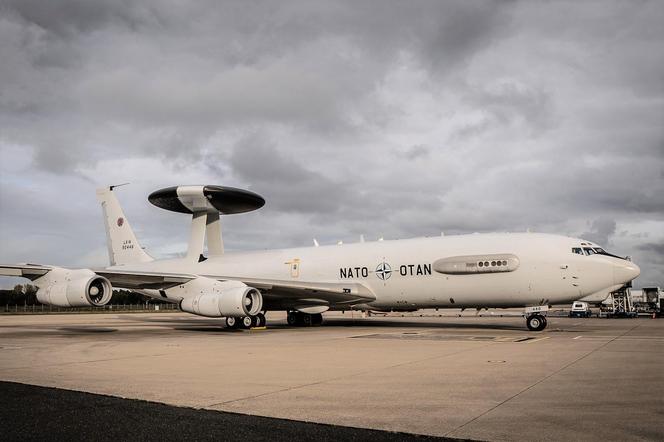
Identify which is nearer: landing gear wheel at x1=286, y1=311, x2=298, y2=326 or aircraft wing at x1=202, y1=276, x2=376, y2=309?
aircraft wing at x1=202, y1=276, x2=376, y2=309

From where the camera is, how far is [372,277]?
88.3ft

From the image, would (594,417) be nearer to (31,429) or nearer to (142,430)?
(142,430)

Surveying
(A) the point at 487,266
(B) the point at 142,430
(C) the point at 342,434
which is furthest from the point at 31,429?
(A) the point at 487,266

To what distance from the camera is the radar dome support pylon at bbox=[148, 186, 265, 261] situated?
32250mm

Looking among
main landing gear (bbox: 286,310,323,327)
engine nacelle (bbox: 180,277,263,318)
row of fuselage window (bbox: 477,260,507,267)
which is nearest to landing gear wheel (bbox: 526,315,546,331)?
row of fuselage window (bbox: 477,260,507,267)

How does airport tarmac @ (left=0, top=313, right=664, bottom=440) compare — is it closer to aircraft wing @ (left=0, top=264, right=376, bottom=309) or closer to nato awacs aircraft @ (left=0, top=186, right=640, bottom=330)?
nato awacs aircraft @ (left=0, top=186, right=640, bottom=330)

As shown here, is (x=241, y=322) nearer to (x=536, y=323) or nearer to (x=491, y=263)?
(x=491, y=263)

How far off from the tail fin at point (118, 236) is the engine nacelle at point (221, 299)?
13.3 m

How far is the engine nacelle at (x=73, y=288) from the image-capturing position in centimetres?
2153

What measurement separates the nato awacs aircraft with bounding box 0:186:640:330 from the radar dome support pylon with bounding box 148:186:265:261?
12 centimetres

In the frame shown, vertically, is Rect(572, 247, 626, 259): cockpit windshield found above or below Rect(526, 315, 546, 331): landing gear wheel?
above

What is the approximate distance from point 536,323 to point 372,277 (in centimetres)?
798

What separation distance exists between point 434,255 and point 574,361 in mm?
13222

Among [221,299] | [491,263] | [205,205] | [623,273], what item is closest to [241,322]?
[221,299]
